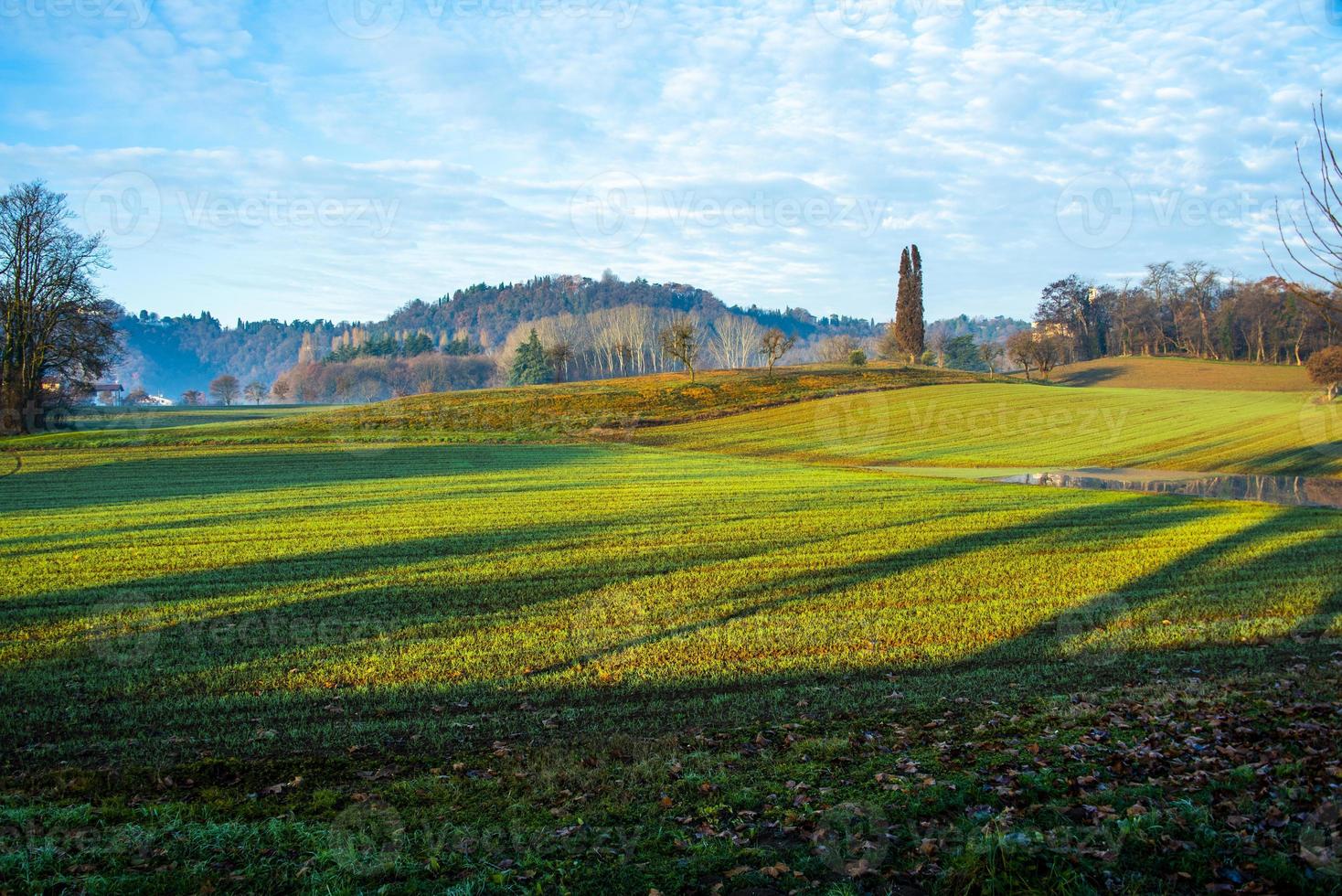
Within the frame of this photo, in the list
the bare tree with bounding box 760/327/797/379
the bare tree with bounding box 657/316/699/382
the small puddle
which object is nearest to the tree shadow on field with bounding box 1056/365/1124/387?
the bare tree with bounding box 760/327/797/379

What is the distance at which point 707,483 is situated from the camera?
101 feet

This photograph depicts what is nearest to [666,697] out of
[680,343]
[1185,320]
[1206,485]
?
[1206,485]

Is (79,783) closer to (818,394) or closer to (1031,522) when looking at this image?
(1031,522)

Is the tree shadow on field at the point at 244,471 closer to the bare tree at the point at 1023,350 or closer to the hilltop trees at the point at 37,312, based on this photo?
the hilltop trees at the point at 37,312

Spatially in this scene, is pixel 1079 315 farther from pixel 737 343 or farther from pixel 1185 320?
pixel 737 343

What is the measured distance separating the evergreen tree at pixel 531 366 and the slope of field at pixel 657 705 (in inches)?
4053

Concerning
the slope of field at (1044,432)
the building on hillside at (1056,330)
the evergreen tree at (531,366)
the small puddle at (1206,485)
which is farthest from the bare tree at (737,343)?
the small puddle at (1206,485)

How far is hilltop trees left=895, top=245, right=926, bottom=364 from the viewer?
360 ft

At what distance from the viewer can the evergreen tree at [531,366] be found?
403 feet

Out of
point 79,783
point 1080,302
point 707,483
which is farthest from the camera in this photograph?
point 1080,302

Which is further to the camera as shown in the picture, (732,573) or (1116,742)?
(732,573)

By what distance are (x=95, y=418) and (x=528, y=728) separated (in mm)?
67288

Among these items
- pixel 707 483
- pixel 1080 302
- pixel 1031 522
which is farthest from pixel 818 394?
pixel 1080 302

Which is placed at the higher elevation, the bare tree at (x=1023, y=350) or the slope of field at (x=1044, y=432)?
the bare tree at (x=1023, y=350)
